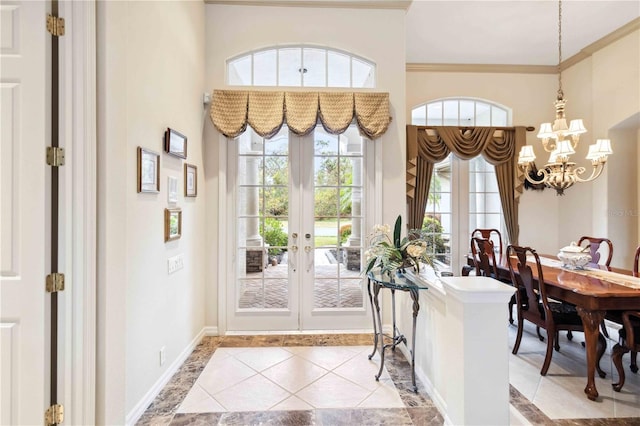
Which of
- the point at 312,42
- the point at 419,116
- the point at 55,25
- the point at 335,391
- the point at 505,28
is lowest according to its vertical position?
the point at 335,391

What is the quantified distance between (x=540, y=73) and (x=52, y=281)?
652 cm

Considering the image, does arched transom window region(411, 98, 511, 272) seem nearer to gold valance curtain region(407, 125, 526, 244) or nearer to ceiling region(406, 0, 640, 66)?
gold valance curtain region(407, 125, 526, 244)

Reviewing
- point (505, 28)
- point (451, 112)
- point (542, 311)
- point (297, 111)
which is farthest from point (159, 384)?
point (505, 28)

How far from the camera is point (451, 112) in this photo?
4.83m

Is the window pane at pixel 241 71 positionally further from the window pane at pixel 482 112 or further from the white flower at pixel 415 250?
the window pane at pixel 482 112

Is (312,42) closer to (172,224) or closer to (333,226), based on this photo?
(333,226)

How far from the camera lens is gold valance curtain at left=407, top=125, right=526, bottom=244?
4.42 meters

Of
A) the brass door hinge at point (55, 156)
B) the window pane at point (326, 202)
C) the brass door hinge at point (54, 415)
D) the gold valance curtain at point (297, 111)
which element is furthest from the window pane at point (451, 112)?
the brass door hinge at point (54, 415)

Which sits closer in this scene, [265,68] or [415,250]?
[415,250]

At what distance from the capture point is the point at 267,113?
128 inches

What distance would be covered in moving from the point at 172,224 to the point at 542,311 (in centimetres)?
339

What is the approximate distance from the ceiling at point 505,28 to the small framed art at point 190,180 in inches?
125

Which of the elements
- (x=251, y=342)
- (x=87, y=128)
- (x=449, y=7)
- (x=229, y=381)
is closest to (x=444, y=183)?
(x=449, y=7)

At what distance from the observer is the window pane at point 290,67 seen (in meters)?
3.44
